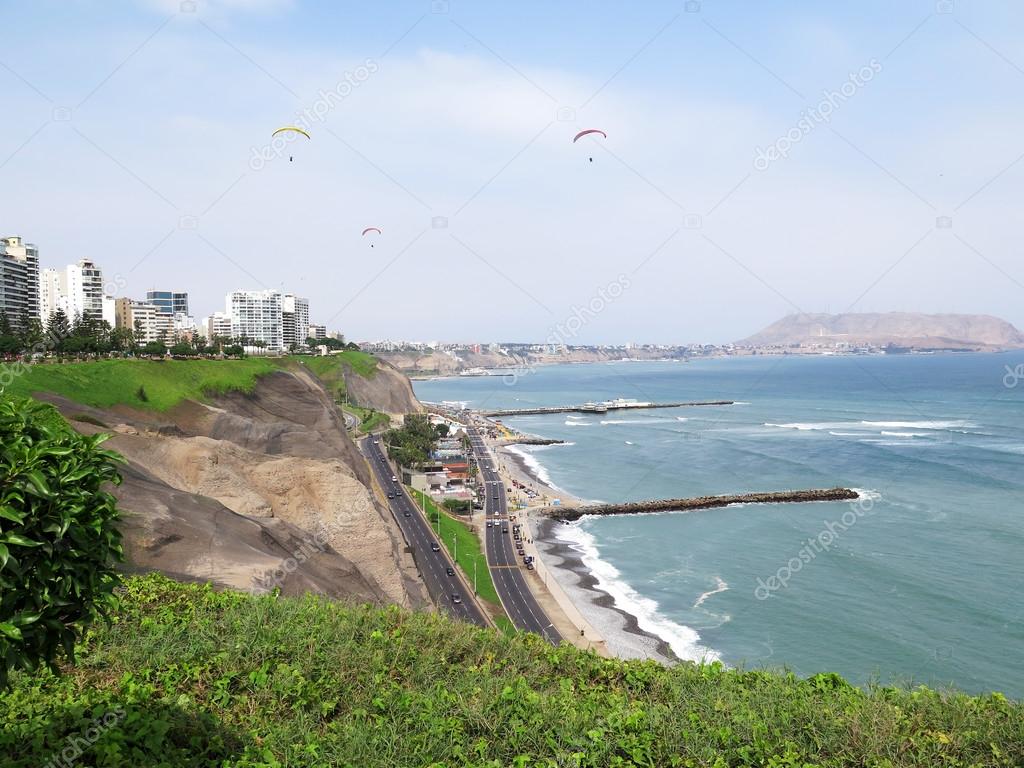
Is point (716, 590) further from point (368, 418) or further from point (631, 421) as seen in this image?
point (631, 421)

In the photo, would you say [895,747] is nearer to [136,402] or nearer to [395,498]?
[136,402]

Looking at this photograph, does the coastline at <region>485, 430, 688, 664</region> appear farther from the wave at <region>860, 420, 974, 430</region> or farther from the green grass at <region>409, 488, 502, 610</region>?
the wave at <region>860, 420, 974, 430</region>

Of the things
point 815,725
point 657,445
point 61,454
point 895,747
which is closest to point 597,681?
point 815,725

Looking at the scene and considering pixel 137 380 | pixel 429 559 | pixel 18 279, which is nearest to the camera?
pixel 137 380

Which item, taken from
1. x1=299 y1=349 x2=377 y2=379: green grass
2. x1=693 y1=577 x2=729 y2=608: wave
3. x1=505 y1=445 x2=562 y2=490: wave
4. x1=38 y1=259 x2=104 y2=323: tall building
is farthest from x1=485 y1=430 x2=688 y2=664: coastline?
x1=38 y1=259 x2=104 y2=323: tall building

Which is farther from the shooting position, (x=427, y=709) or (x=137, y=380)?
(x=137, y=380)

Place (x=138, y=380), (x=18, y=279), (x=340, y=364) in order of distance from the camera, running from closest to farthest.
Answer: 1. (x=138, y=380)
2. (x=18, y=279)
3. (x=340, y=364)

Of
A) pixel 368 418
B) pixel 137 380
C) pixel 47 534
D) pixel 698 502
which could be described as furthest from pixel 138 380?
pixel 368 418
